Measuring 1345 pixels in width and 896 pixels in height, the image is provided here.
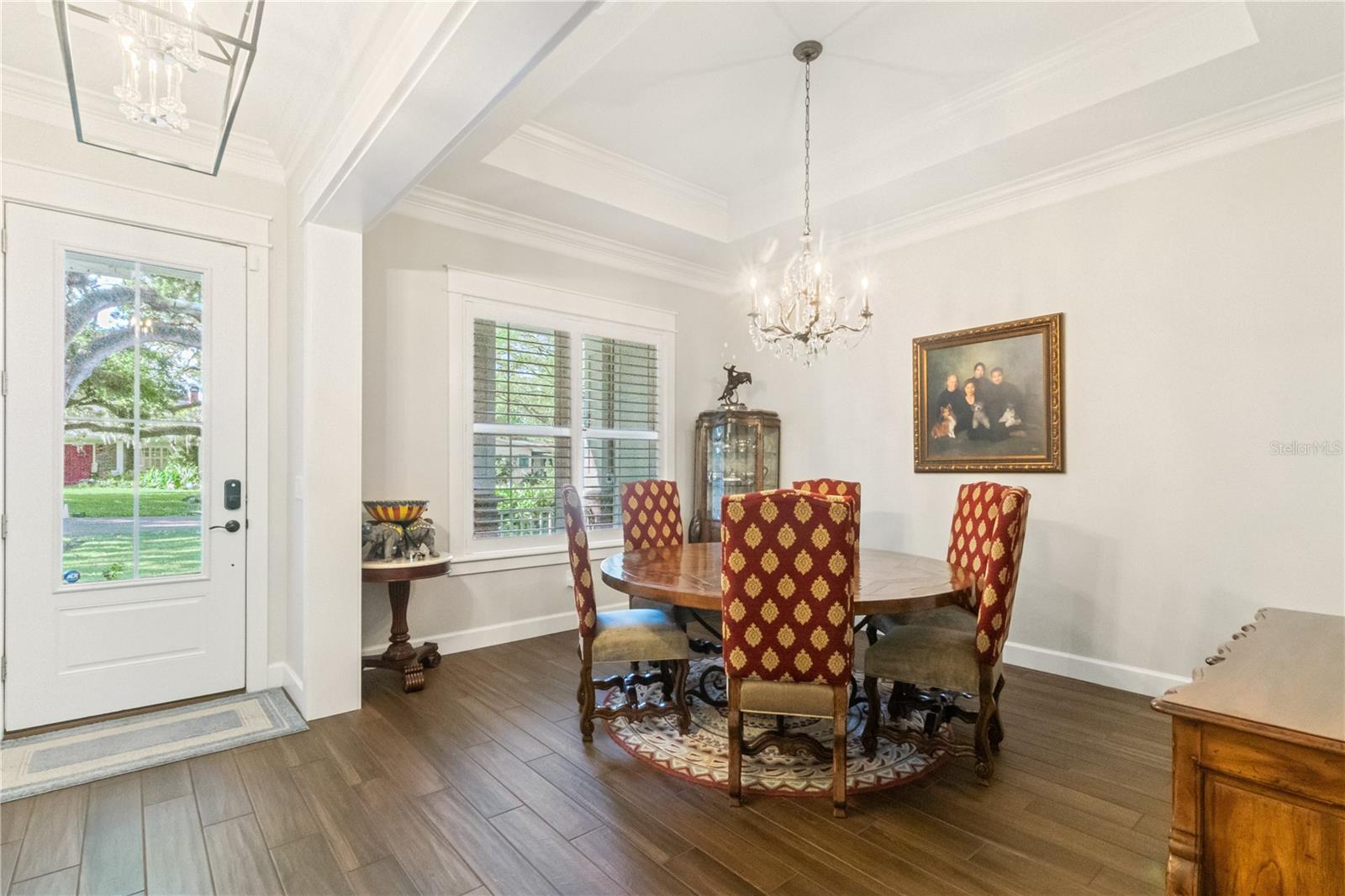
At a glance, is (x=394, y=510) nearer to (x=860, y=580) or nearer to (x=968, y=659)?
(x=860, y=580)

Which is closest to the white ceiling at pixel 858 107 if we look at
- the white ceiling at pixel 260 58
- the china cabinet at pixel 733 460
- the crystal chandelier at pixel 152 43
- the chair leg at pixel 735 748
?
the white ceiling at pixel 260 58

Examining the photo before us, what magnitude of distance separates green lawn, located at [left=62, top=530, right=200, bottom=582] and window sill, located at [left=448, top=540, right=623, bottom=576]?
4.28ft

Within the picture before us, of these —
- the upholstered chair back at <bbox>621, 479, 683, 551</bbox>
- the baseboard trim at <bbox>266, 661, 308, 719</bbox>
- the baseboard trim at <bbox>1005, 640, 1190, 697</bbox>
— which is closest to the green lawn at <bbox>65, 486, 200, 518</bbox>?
the baseboard trim at <bbox>266, 661, 308, 719</bbox>

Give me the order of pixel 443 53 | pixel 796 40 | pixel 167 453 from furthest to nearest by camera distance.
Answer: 1. pixel 167 453
2. pixel 796 40
3. pixel 443 53

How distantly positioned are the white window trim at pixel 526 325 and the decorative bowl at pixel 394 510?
18.6 inches

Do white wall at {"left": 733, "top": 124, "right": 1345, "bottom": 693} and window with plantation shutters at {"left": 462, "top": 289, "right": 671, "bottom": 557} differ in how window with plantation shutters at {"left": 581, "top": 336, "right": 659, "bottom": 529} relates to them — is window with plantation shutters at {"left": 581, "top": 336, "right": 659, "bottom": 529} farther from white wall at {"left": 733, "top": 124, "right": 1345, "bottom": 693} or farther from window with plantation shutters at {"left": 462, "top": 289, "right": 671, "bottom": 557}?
white wall at {"left": 733, "top": 124, "right": 1345, "bottom": 693}

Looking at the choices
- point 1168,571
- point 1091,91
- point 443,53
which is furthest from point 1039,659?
point 443,53

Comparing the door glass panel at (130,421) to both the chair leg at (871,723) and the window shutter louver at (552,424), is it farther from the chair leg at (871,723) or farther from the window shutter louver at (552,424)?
the chair leg at (871,723)

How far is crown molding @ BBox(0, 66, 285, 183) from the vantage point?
2771 mm

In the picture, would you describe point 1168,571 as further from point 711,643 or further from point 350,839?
point 350,839

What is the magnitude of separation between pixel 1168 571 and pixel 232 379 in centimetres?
502

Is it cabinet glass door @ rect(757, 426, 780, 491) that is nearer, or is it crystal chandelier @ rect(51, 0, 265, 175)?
crystal chandelier @ rect(51, 0, 265, 175)

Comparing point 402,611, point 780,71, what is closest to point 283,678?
point 402,611

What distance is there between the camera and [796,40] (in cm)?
292
